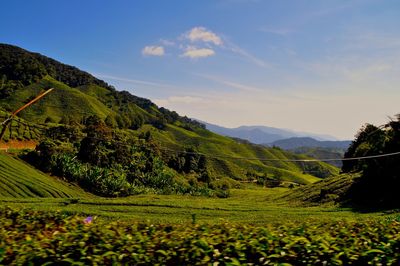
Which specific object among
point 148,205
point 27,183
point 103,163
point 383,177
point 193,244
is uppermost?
point 383,177

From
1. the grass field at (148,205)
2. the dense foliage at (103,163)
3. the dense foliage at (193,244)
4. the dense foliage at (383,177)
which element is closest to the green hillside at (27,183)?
the grass field at (148,205)

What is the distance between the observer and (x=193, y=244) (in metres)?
6.33

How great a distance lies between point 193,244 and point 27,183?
176 feet

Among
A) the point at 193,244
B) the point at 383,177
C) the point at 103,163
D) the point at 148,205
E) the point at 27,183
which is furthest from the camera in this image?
the point at 103,163

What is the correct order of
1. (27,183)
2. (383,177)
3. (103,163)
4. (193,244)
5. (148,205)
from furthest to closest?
(103,163)
(27,183)
(148,205)
(383,177)
(193,244)

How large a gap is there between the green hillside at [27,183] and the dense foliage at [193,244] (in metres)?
46.3

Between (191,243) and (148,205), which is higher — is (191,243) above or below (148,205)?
above

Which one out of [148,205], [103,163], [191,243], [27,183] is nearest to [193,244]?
[191,243]

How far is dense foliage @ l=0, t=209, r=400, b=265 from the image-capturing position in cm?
593

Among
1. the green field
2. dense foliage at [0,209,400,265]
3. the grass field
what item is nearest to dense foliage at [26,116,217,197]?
the grass field

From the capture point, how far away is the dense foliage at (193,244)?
5.93 meters

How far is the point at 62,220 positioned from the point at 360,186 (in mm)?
29665

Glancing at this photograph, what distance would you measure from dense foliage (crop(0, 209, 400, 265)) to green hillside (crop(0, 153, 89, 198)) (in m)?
46.3

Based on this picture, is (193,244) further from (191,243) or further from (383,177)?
(383,177)
